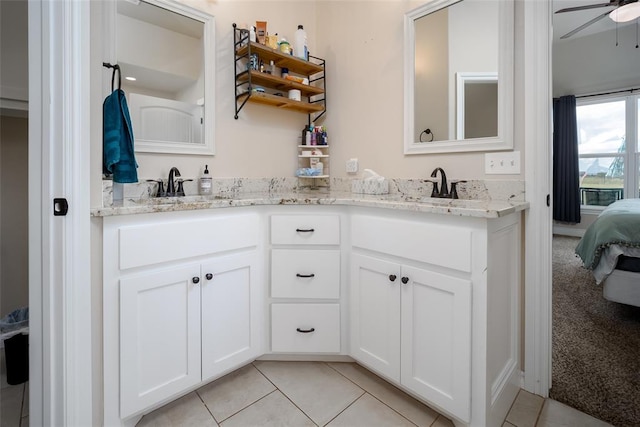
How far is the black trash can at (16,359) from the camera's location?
1.44 m

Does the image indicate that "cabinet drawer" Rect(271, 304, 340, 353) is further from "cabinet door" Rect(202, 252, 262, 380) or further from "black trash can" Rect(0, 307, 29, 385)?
"black trash can" Rect(0, 307, 29, 385)

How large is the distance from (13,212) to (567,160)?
21.0ft

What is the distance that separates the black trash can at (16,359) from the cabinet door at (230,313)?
0.89 m

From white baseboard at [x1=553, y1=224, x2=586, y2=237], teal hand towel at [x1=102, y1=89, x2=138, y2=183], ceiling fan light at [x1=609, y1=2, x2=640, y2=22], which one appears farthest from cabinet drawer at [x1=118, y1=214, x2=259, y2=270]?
white baseboard at [x1=553, y1=224, x2=586, y2=237]

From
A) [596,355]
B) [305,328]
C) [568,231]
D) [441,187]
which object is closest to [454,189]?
[441,187]

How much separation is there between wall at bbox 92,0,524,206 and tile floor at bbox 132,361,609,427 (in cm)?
110

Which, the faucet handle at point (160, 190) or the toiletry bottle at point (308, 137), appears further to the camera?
the toiletry bottle at point (308, 137)

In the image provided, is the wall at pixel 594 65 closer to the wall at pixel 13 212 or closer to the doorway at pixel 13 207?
the doorway at pixel 13 207

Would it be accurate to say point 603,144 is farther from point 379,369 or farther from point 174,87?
point 174,87

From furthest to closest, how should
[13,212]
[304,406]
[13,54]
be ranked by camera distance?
1. [13,212]
2. [13,54]
3. [304,406]

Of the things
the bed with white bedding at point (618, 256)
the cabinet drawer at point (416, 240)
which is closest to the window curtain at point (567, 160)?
the bed with white bedding at point (618, 256)

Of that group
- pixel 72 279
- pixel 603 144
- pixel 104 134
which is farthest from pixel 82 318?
pixel 603 144

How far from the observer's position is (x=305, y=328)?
1.61 m

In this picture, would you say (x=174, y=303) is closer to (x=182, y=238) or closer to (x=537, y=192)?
(x=182, y=238)
